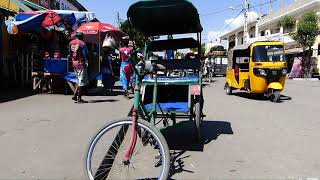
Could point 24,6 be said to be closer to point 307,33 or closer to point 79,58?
point 79,58

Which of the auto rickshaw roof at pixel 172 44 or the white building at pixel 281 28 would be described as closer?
the auto rickshaw roof at pixel 172 44

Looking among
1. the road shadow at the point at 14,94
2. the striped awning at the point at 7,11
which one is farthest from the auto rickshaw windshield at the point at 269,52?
the striped awning at the point at 7,11

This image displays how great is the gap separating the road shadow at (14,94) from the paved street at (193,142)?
749 millimetres

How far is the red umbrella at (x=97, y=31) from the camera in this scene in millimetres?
16062

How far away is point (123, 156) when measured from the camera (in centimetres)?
580

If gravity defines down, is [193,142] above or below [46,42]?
below

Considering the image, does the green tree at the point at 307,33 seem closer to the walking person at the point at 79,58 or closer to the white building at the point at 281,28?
the white building at the point at 281,28

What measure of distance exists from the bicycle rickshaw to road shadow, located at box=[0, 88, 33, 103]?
5745mm

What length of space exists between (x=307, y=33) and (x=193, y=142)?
108 feet

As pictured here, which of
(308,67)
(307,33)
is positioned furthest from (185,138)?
(308,67)

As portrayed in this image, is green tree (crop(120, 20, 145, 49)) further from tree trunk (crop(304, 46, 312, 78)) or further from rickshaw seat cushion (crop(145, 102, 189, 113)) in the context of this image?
tree trunk (crop(304, 46, 312, 78))

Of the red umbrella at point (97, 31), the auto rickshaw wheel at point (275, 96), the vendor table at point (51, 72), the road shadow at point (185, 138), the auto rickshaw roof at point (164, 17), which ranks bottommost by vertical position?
the road shadow at point (185, 138)

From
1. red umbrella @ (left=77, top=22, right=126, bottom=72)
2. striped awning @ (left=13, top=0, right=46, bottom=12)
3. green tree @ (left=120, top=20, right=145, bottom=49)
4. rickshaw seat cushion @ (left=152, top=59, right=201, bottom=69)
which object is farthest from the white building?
rickshaw seat cushion @ (left=152, top=59, right=201, bottom=69)

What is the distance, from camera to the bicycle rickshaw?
5.13m
